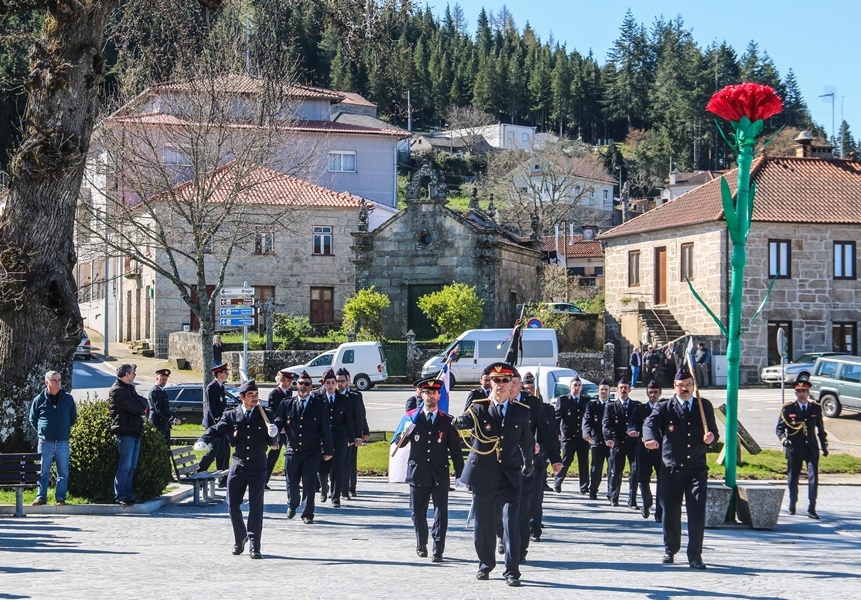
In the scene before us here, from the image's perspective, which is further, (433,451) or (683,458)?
(433,451)

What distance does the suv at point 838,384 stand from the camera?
1180 inches

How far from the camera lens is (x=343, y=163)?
60.5 meters

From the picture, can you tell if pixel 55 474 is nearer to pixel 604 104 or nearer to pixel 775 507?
pixel 775 507

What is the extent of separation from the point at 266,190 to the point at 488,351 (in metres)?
11.4

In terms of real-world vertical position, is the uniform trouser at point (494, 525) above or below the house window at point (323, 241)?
below

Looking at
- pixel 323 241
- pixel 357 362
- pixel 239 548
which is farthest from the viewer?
pixel 323 241

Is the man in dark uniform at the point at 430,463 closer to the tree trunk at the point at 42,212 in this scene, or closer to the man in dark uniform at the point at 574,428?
the man in dark uniform at the point at 574,428

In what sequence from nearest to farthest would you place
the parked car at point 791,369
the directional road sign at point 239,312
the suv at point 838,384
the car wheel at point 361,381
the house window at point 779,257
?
1. the directional road sign at point 239,312
2. the suv at point 838,384
3. the parked car at point 791,369
4. the car wheel at point 361,381
5. the house window at point 779,257

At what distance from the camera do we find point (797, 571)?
11.1m

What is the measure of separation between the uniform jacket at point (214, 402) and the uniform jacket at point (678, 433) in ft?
24.3

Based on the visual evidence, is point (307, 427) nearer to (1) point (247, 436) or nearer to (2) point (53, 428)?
(1) point (247, 436)

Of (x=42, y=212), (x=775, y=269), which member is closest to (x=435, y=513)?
(x=42, y=212)

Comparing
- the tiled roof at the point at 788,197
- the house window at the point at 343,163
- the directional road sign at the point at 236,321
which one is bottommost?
the directional road sign at the point at 236,321

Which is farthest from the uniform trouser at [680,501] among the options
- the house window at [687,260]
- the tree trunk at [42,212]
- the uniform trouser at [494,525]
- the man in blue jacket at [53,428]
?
the house window at [687,260]
